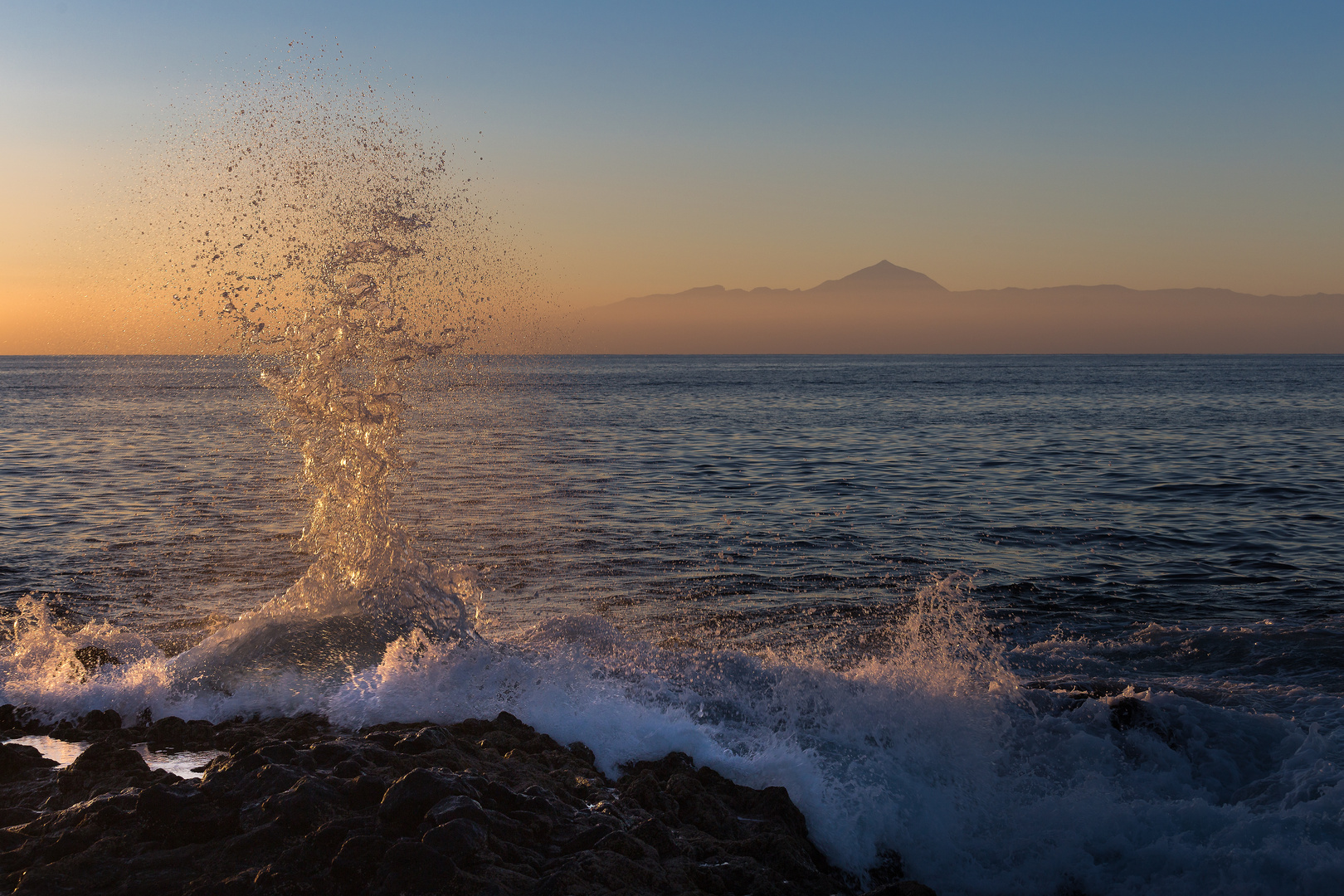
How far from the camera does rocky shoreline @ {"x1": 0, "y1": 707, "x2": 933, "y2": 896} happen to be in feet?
15.1

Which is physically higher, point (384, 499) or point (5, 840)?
point (384, 499)

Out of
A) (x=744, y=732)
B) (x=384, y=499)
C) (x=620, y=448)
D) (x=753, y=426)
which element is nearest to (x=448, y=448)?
(x=620, y=448)

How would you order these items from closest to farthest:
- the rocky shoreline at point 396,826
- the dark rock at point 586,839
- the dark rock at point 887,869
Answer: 1. the rocky shoreline at point 396,826
2. the dark rock at point 586,839
3. the dark rock at point 887,869

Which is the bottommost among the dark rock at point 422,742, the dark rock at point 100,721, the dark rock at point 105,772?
the dark rock at point 100,721

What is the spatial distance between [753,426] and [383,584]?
118ft

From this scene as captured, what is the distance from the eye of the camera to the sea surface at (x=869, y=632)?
6355 mm

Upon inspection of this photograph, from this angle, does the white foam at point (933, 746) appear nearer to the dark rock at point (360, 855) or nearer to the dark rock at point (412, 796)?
the dark rock at point (412, 796)

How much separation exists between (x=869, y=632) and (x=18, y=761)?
25.8 ft

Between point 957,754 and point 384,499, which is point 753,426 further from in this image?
point 957,754

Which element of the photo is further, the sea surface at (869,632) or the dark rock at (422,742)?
the sea surface at (869,632)

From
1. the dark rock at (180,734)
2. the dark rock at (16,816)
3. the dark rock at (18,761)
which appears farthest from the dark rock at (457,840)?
the dark rock at (18,761)

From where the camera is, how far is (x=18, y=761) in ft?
20.4

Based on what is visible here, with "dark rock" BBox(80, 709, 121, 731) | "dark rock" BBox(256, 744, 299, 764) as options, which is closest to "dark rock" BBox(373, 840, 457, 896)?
"dark rock" BBox(256, 744, 299, 764)

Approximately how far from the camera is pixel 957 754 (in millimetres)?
7066
